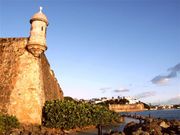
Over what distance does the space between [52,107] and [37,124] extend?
2020 millimetres

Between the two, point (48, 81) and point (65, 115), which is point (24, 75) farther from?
point (48, 81)

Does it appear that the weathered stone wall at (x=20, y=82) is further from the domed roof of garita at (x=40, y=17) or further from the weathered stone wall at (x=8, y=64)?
the domed roof of garita at (x=40, y=17)

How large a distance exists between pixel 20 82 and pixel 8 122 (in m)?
4.14

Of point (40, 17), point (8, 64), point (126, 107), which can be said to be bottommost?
point (126, 107)

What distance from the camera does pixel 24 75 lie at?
22.8m

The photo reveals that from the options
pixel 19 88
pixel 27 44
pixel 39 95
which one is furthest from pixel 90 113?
pixel 27 44

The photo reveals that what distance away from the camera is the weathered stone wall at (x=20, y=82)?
21922 mm

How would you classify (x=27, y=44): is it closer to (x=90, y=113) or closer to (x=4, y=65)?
(x=4, y=65)

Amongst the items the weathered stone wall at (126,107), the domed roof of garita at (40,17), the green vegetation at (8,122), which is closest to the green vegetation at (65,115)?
the green vegetation at (8,122)

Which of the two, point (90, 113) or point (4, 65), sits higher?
point (4, 65)

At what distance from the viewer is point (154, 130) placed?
1752 centimetres

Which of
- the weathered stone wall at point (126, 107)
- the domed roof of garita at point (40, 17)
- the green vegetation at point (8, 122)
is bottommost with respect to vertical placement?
the weathered stone wall at point (126, 107)

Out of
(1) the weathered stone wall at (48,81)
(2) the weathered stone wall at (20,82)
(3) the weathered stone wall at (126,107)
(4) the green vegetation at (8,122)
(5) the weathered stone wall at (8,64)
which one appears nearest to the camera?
(4) the green vegetation at (8,122)

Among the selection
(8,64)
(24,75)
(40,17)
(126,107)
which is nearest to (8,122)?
(24,75)
